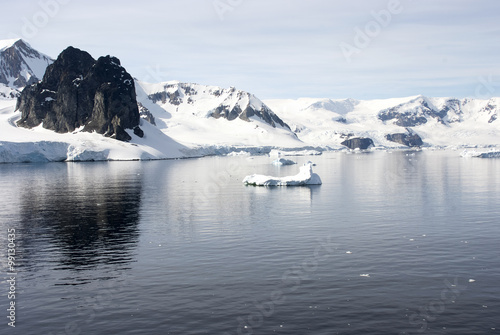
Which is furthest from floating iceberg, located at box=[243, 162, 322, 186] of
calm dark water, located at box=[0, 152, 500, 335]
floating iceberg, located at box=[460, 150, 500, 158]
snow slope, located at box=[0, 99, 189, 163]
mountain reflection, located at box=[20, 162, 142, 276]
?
floating iceberg, located at box=[460, 150, 500, 158]

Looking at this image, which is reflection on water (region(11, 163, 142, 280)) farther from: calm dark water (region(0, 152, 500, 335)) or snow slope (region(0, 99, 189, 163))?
snow slope (region(0, 99, 189, 163))

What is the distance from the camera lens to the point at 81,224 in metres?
43.2

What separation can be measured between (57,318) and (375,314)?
1376cm

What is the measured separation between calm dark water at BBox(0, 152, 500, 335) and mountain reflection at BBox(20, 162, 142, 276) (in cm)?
16

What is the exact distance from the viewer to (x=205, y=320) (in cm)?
2038

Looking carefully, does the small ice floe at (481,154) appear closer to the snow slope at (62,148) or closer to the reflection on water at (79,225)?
the snow slope at (62,148)

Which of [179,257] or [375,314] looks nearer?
[375,314]

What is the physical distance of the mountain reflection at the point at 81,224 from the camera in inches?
1251

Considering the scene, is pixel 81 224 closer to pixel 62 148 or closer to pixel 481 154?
pixel 62 148

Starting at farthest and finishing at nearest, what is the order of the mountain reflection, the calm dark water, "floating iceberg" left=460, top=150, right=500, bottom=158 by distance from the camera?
1. "floating iceberg" left=460, top=150, right=500, bottom=158
2. the mountain reflection
3. the calm dark water

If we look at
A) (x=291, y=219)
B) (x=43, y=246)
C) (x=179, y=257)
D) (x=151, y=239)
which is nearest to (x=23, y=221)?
(x=43, y=246)

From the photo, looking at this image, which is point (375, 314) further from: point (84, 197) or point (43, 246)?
point (84, 197)

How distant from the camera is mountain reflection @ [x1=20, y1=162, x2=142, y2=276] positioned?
31.8m

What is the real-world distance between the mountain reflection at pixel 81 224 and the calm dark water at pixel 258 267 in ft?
0.52
